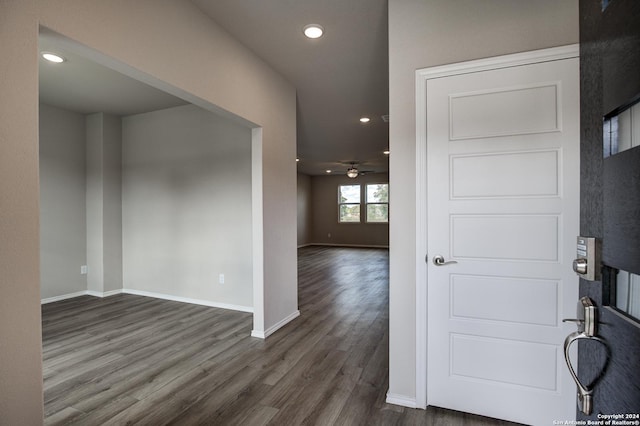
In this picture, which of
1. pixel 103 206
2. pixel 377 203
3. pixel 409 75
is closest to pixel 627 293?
pixel 409 75

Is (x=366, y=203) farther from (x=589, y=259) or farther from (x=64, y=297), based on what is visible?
(x=589, y=259)

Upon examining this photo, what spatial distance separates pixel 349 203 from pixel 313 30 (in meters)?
9.24

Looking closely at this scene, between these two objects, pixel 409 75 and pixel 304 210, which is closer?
pixel 409 75

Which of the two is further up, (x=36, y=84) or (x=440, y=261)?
(x=36, y=84)

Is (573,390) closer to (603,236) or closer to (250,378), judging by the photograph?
(603,236)

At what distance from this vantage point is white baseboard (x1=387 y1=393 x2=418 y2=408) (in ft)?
6.56

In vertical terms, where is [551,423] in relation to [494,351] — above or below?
below

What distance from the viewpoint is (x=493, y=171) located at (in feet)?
6.07

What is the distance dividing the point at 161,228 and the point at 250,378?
119 inches

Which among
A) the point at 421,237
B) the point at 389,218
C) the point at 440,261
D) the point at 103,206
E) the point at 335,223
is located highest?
the point at 103,206

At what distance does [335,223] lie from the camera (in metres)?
11.8

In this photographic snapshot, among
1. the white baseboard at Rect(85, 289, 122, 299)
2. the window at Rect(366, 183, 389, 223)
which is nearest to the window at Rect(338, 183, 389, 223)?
the window at Rect(366, 183, 389, 223)

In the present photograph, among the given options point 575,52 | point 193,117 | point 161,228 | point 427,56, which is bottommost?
point 161,228

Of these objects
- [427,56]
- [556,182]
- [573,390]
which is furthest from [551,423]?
[427,56]
